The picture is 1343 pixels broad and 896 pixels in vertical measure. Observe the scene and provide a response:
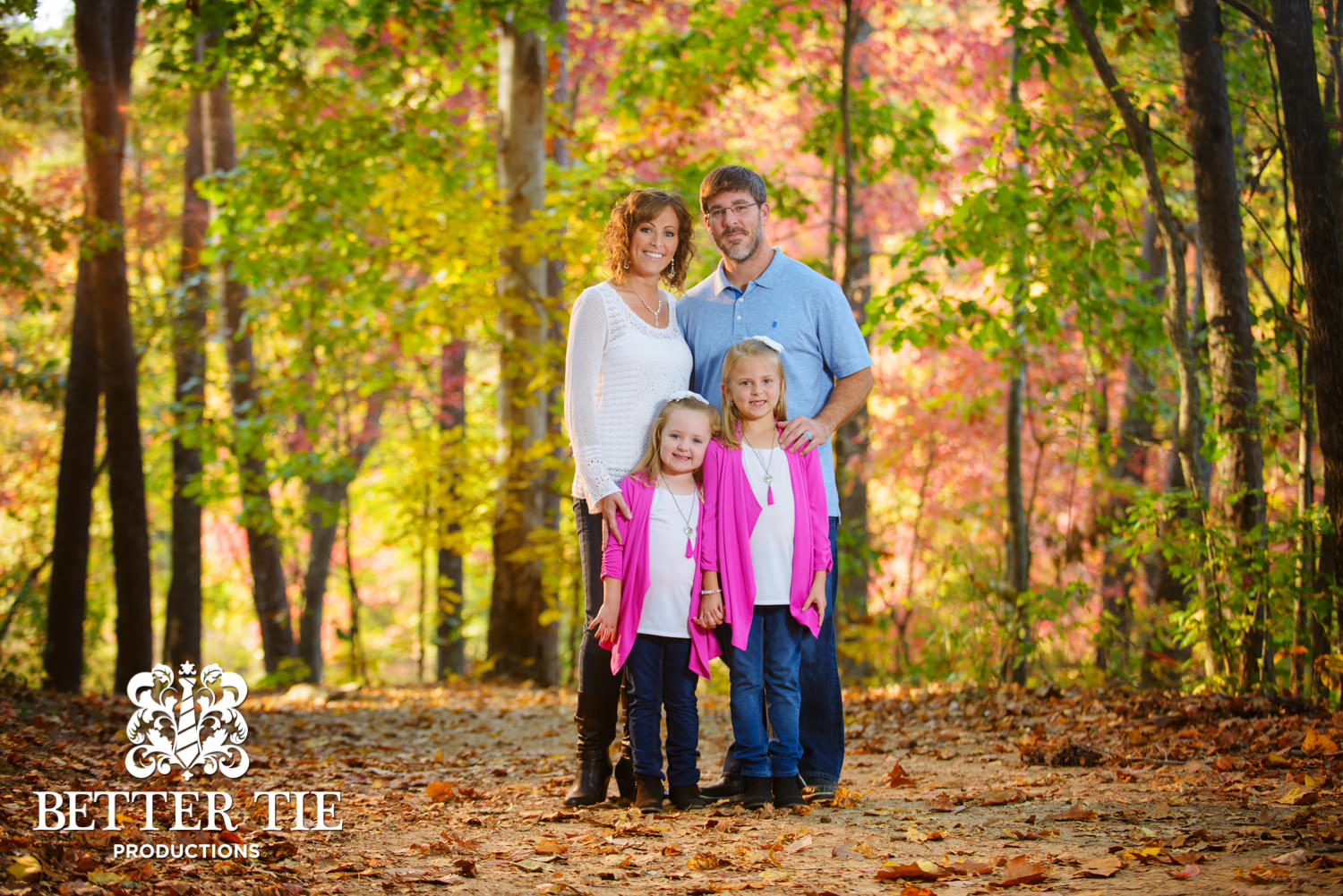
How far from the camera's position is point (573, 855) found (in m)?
3.24

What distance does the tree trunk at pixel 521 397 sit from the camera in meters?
8.51

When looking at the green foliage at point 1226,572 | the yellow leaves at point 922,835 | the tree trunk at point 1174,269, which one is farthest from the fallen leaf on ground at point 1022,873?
the tree trunk at point 1174,269

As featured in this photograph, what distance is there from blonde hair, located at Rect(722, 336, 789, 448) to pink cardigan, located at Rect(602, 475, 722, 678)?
11.0 inches

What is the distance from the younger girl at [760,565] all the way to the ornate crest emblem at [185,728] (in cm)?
175

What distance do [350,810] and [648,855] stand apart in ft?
4.44

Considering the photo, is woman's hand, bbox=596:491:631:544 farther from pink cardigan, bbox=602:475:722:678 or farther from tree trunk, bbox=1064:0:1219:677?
tree trunk, bbox=1064:0:1219:677

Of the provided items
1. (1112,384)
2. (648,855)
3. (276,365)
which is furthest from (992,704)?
(276,365)

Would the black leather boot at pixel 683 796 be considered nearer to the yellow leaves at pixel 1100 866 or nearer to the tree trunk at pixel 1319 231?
the yellow leaves at pixel 1100 866

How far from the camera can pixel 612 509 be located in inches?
146

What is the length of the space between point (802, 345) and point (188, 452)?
953 centimetres

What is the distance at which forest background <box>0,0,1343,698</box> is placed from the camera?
17.9 feet

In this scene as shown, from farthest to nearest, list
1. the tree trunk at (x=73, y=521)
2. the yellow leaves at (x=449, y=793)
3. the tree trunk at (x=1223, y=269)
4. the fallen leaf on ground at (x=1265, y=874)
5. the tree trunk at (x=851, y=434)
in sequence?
the tree trunk at (x=73, y=521) < the tree trunk at (x=851, y=434) < the tree trunk at (x=1223, y=269) < the yellow leaves at (x=449, y=793) < the fallen leaf on ground at (x=1265, y=874)

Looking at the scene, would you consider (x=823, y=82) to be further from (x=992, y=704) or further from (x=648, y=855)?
(x=648, y=855)

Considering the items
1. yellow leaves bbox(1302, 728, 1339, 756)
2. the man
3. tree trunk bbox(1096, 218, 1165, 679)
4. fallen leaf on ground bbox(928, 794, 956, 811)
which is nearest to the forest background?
tree trunk bbox(1096, 218, 1165, 679)
